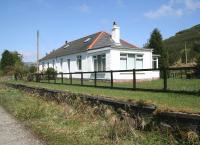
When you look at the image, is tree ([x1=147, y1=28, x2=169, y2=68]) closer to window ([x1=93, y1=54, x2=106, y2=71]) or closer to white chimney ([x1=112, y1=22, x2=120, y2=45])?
white chimney ([x1=112, y1=22, x2=120, y2=45])

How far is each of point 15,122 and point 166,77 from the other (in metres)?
5.72

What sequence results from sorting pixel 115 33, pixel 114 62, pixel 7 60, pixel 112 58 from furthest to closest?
pixel 7 60 → pixel 115 33 → pixel 114 62 → pixel 112 58

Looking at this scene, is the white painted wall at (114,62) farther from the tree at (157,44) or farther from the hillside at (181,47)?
the tree at (157,44)

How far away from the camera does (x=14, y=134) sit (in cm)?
767

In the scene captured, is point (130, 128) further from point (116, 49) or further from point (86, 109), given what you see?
point (116, 49)

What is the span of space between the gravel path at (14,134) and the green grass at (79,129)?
0.85ft

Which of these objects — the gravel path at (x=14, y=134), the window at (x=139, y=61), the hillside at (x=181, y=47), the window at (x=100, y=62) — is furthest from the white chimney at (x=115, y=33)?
the gravel path at (x=14, y=134)

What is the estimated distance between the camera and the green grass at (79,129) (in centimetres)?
671


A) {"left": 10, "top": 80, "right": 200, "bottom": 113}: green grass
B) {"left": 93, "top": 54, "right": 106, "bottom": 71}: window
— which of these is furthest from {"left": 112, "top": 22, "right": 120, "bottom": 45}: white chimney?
{"left": 10, "top": 80, "right": 200, "bottom": 113}: green grass

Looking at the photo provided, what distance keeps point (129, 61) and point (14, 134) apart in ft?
64.8

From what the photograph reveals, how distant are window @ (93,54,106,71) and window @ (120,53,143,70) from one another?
1757 millimetres

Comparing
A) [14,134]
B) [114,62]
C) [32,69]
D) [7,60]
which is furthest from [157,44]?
[7,60]

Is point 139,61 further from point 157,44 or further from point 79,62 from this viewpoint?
point 157,44

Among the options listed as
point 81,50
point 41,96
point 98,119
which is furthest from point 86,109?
point 81,50
